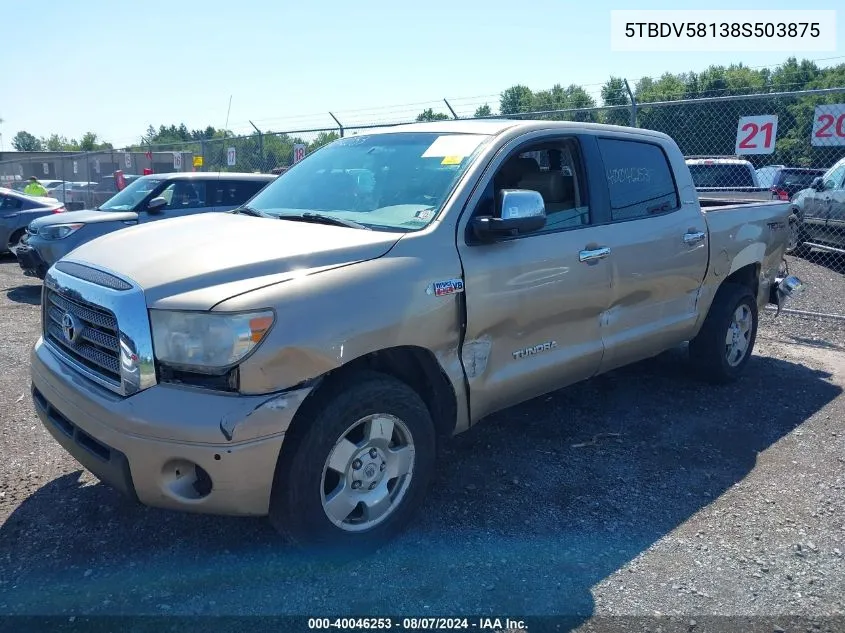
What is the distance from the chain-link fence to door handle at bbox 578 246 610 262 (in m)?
3.09

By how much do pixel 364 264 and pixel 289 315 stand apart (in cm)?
47

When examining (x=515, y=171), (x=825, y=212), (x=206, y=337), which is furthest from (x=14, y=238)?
(x=825, y=212)

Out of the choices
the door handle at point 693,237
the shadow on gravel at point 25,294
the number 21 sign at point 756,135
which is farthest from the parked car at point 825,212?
the shadow on gravel at point 25,294

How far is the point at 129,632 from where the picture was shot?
264cm

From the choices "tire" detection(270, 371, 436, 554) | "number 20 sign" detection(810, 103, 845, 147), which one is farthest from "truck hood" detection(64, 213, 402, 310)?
"number 20 sign" detection(810, 103, 845, 147)

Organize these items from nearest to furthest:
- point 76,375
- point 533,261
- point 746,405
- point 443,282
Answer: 1. point 76,375
2. point 443,282
3. point 533,261
4. point 746,405

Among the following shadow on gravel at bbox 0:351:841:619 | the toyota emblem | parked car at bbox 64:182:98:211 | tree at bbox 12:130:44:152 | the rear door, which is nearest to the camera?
shadow on gravel at bbox 0:351:841:619

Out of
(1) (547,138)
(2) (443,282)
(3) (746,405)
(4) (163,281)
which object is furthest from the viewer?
(3) (746,405)

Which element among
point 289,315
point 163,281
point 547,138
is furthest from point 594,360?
point 163,281

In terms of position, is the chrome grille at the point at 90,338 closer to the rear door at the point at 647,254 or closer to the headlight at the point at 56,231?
the rear door at the point at 647,254

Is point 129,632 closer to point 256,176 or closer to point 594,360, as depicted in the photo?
point 594,360

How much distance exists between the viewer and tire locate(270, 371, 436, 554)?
9.33ft

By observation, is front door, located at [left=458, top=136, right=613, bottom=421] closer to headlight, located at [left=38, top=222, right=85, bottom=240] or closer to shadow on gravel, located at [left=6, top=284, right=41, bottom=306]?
headlight, located at [left=38, top=222, right=85, bottom=240]

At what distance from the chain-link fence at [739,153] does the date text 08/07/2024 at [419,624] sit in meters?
5.08
